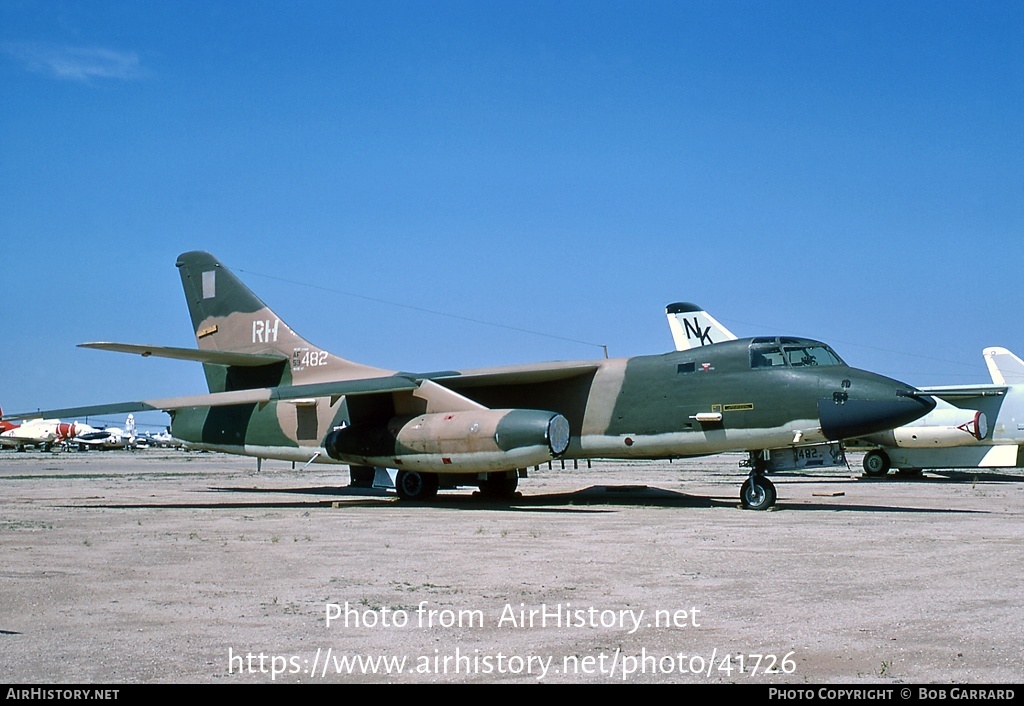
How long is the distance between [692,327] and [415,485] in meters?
16.1

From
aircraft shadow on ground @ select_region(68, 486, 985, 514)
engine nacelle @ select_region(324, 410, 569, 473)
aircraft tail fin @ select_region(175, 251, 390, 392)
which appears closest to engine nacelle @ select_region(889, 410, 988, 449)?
aircraft shadow on ground @ select_region(68, 486, 985, 514)

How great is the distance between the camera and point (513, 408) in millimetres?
18781

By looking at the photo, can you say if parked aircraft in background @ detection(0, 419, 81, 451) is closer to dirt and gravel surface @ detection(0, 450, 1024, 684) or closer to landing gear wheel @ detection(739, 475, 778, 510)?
dirt and gravel surface @ detection(0, 450, 1024, 684)

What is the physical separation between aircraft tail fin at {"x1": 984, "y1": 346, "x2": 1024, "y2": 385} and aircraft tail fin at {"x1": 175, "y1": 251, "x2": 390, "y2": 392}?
23.1 metres

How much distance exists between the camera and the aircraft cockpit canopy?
16.2 m

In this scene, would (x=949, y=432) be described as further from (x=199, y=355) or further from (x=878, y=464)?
(x=199, y=355)

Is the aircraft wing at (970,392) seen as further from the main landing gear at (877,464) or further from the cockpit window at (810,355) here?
the cockpit window at (810,355)

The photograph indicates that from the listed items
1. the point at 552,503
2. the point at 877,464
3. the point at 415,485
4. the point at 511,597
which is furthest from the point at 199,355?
the point at 877,464

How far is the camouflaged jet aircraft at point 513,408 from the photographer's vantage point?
51.6ft

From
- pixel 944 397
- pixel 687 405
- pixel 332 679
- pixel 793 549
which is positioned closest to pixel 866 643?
pixel 332 679

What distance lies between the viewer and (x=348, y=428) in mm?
18844

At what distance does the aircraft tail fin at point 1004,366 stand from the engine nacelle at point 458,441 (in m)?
23.0

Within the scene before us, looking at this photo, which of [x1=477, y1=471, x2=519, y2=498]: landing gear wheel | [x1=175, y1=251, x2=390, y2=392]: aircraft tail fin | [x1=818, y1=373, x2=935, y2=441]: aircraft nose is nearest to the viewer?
[x1=818, y1=373, x2=935, y2=441]: aircraft nose

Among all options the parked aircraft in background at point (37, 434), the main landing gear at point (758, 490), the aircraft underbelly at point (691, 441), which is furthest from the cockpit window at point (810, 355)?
the parked aircraft in background at point (37, 434)
